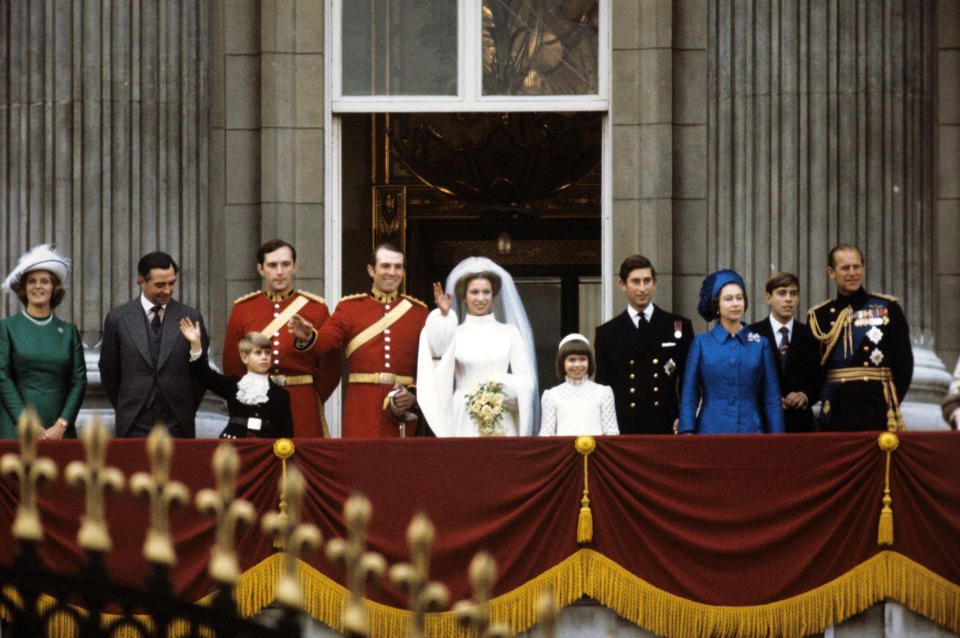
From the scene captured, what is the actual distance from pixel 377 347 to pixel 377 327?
12 centimetres

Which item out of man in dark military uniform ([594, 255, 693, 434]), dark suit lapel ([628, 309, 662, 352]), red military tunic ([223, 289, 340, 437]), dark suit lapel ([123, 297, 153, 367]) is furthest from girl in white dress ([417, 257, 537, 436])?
dark suit lapel ([123, 297, 153, 367])

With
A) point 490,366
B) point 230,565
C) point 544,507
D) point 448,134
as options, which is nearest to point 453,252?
point 448,134

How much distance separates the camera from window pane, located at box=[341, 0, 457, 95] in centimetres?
1182

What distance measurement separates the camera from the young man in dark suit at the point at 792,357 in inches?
361

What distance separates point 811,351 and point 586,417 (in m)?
1.47

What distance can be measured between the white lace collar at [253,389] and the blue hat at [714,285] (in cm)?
263

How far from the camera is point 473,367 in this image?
9.12 m

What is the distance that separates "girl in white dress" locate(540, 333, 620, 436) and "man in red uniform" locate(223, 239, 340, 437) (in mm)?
1474

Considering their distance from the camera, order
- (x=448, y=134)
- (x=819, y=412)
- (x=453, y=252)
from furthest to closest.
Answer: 1. (x=453, y=252)
2. (x=448, y=134)
3. (x=819, y=412)

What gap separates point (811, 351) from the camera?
363 inches

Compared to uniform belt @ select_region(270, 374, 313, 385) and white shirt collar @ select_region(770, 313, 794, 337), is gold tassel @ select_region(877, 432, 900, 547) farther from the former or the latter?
uniform belt @ select_region(270, 374, 313, 385)

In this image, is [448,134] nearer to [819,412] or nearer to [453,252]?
[453,252]

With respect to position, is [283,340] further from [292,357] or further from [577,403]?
[577,403]


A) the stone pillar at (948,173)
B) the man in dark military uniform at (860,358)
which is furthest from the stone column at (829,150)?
the man in dark military uniform at (860,358)
